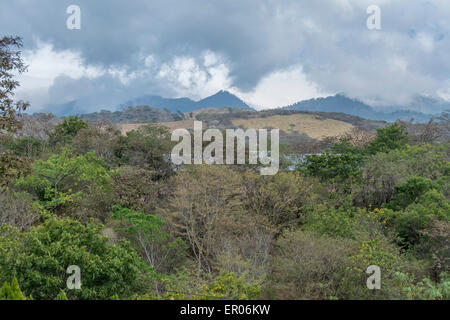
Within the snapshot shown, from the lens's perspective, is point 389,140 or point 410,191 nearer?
point 410,191

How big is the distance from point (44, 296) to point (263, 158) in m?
16.8

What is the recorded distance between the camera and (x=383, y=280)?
1017cm

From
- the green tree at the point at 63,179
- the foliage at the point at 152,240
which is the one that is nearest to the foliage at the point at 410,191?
the foliage at the point at 152,240

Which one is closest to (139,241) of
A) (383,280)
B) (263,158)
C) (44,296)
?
(44,296)

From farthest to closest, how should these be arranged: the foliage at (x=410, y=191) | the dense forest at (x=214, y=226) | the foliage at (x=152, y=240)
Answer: the foliage at (x=410, y=191)
the foliage at (x=152, y=240)
the dense forest at (x=214, y=226)

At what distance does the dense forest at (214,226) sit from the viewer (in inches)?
351

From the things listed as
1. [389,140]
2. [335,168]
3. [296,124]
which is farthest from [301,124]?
[335,168]

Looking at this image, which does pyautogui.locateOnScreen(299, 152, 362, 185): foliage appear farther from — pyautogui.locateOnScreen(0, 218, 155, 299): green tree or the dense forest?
pyautogui.locateOnScreen(0, 218, 155, 299): green tree

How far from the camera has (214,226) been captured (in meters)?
15.4

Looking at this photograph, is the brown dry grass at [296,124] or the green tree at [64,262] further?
the brown dry grass at [296,124]

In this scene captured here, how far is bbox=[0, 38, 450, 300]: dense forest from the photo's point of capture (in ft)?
29.2

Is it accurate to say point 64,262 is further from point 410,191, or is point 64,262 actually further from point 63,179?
point 410,191

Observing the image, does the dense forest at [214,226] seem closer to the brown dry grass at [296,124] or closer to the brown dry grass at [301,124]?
the brown dry grass at [296,124]

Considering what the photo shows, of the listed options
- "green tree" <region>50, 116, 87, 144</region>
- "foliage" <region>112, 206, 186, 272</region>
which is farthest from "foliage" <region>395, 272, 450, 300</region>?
"green tree" <region>50, 116, 87, 144</region>
